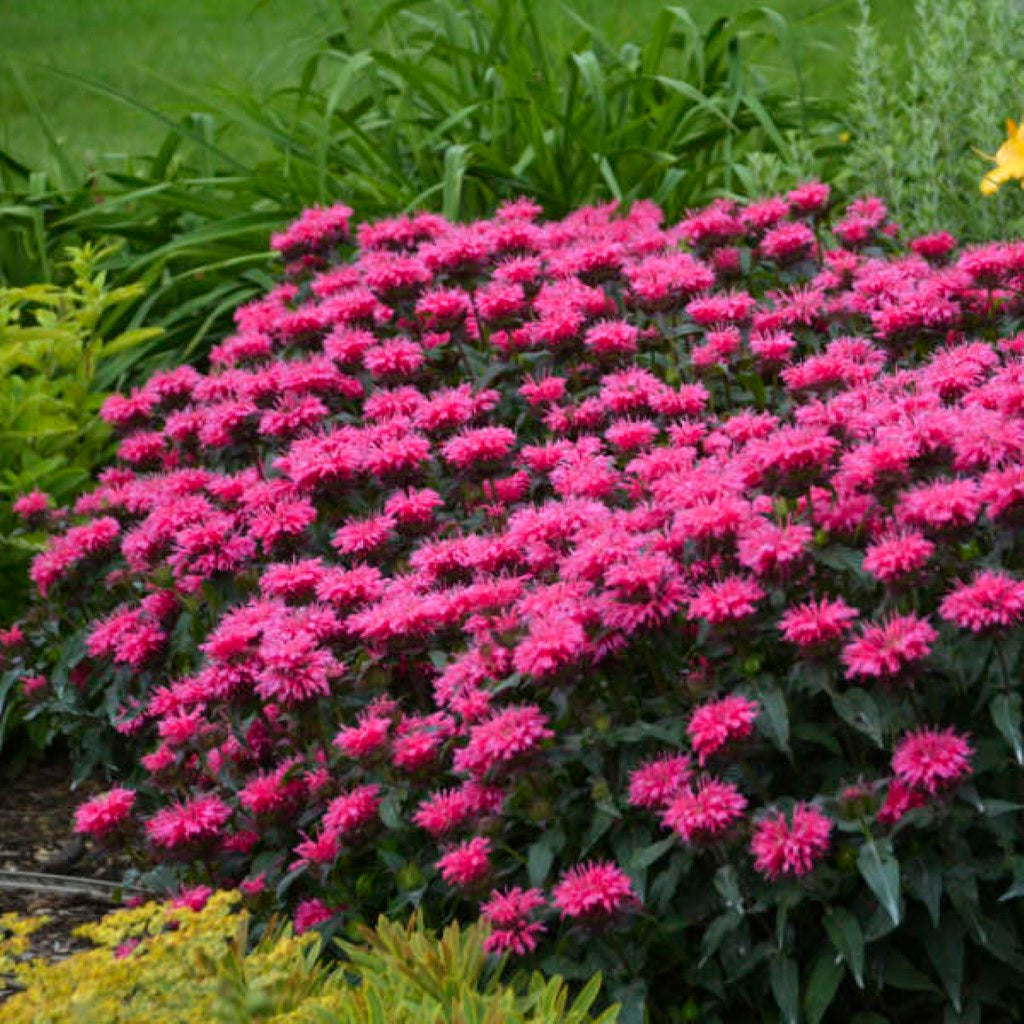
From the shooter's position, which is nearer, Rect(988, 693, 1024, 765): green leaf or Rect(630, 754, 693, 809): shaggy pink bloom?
Rect(988, 693, 1024, 765): green leaf

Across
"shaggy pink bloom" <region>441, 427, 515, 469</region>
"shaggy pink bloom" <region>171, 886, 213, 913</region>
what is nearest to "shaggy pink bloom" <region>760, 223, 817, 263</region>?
"shaggy pink bloom" <region>441, 427, 515, 469</region>

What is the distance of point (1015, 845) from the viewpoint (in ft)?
7.63

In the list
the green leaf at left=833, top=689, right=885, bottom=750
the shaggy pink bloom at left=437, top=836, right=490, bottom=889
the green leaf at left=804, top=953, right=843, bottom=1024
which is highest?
the green leaf at left=833, top=689, right=885, bottom=750

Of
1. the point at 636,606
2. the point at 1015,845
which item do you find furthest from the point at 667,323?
the point at 1015,845

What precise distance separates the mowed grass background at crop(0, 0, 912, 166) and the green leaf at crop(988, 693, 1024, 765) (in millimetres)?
6161

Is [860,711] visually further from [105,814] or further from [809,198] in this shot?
[809,198]

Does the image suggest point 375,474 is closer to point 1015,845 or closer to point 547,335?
point 547,335

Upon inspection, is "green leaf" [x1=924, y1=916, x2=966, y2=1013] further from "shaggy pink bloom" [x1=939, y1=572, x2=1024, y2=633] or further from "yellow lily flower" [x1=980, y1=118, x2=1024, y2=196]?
"yellow lily flower" [x1=980, y1=118, x2=1024, y2=196]

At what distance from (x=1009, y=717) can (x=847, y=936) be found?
0.37 meters

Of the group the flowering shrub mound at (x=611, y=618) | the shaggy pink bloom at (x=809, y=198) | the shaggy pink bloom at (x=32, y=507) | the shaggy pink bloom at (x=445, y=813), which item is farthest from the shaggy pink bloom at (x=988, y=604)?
the shaggy pink bloom at (x=32, y=507)

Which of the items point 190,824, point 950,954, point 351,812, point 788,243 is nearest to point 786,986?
point 950,954

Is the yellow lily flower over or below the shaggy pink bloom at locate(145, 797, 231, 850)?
over

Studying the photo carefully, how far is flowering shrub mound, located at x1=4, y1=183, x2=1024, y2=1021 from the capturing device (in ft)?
7.22

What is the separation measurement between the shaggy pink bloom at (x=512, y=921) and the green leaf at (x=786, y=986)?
13.4 inches
